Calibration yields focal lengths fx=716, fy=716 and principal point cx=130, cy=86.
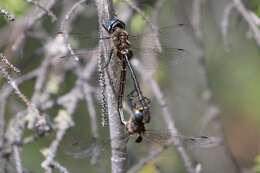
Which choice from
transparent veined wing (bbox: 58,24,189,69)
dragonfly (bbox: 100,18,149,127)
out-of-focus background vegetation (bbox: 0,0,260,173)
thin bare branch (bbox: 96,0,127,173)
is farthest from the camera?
out-of-focus background vegetation (bbox: 0,0,260,173)

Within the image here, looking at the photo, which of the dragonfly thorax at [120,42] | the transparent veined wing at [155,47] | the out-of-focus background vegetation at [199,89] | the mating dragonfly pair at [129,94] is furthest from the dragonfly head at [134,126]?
the out-of-focus background vegetation at [199,89]

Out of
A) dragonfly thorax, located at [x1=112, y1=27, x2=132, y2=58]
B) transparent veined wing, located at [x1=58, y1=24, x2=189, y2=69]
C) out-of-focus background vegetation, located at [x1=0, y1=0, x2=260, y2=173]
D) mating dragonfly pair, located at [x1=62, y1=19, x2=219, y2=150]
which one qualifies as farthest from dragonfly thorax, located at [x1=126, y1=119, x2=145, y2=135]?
out-of-focus background vegetation, located at [x1=0, y1=0, x2=260, y2=173]

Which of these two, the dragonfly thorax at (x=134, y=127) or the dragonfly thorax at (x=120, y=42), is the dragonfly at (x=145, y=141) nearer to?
the dragonfly thorax at (x=134, y=127)

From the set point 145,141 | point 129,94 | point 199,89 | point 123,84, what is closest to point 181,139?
point 145,141

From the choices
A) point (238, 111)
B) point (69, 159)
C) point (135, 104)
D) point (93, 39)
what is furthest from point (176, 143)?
point (238, 111)

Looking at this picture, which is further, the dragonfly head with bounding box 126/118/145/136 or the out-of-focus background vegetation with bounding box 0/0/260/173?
the out-of-focus background vegetation with bounding box 0/0/260/173

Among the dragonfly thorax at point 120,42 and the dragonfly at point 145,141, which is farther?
the dragonfly at point 145,141

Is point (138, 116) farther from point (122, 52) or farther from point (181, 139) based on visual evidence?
point (181, 139)

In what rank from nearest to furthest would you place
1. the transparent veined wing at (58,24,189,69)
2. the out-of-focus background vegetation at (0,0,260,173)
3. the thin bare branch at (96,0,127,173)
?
the thin bare branch at (96,0,127,173), the transparent veined wing at (58,24,189,69), the out-of-focus background vegetation at (0,0,260,173)

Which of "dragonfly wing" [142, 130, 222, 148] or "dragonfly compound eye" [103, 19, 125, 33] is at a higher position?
"dragonfly compound eye" [103, 19, 125, 33]

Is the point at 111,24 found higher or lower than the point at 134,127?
higher

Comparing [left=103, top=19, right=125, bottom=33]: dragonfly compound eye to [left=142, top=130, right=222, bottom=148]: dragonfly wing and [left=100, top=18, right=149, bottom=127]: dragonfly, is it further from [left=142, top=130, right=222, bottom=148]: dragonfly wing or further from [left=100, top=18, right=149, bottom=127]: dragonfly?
[left=142, top=130, right=222, bottom=148]: dragonfly wing

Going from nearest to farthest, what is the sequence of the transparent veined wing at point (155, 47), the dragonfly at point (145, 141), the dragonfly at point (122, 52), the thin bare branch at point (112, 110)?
the thin bare branch at point (112, 110) < the dragonfly at point (122, 52) < the dragonfly at point (145, 141) < the transparent veined wing at point (155, 47)
